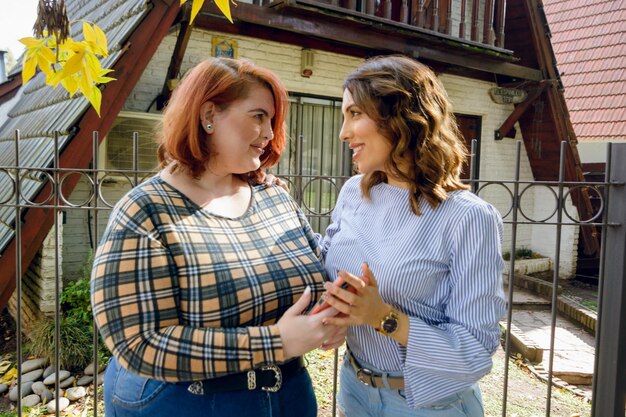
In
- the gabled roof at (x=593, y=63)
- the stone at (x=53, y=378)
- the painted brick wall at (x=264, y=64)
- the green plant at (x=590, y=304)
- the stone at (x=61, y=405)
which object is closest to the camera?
the stone at (x=61, y=405)

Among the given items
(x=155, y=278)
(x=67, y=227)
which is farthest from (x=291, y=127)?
(x=155, y=278)

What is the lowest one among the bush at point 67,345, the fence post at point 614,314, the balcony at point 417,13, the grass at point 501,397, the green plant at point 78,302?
the grass at point 501,397

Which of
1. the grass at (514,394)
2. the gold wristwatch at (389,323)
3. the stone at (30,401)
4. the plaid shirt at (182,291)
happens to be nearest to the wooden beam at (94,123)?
the stone at (30,401)

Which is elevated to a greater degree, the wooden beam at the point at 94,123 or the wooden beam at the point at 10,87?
the wooden beam at the point at 10,87

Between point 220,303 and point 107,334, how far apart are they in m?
0.29

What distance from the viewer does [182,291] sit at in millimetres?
1373

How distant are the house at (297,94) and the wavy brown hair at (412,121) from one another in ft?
3.65

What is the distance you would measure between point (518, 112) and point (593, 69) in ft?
6.71

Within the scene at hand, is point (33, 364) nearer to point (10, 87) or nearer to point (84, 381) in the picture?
point (84, 381)

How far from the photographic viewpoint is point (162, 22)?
15.8 ft

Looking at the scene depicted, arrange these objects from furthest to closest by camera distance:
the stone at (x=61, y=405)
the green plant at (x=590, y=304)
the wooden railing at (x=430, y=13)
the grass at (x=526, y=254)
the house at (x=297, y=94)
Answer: the grass at (x=526, y=254), the green plant at (x=590, y=304), the wooden railing at (x=430, y=13), the house at (x=297, y=94), the stone at (x=61, y=405)

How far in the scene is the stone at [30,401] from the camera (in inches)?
159

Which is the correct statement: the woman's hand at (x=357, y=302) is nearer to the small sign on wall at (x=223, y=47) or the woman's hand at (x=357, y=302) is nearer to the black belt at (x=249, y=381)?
the black belt at (x=249, y=381)

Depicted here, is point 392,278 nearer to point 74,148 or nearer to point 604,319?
point 604,319
